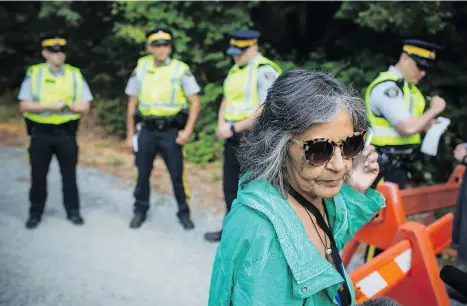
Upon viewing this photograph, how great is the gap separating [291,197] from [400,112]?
2.69m

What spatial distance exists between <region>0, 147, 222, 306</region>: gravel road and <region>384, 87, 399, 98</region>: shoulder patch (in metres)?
2.28

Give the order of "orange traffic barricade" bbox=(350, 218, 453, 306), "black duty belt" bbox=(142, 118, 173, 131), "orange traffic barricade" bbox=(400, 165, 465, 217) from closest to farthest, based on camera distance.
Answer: "orange traffic barricade" bbox=(350, 218, 453, 306) → "orange traffic barricade" bbox=(400, 165, 465, 217) → "black duty belt" bbox=(142, 118, 173, 131)

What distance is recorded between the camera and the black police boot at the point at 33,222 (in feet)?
18.1

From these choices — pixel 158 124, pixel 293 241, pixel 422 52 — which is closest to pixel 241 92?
pixel 158 124

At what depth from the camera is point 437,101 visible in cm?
430

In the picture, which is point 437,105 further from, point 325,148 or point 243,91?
point 325,148

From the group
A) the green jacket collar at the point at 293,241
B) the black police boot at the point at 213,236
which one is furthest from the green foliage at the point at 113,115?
the green jacket collar at the point at 293,241

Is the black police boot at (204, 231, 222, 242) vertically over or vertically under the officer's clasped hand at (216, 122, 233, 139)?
under

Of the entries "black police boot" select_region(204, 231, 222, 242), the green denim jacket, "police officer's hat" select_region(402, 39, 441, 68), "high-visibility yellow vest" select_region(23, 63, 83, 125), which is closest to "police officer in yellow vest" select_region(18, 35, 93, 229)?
"high-visibility yellow vest" select_region(23, 63, 83, 125)

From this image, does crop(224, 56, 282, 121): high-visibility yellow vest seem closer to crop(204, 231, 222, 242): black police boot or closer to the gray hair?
crop(204, 231, 222, 242): black police boot

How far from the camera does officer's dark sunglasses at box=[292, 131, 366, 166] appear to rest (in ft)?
5.26

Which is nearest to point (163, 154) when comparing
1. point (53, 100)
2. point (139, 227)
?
point (139, 227)

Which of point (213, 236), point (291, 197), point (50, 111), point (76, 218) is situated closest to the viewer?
point (291, 197)

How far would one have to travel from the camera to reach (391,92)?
13.6 ft
